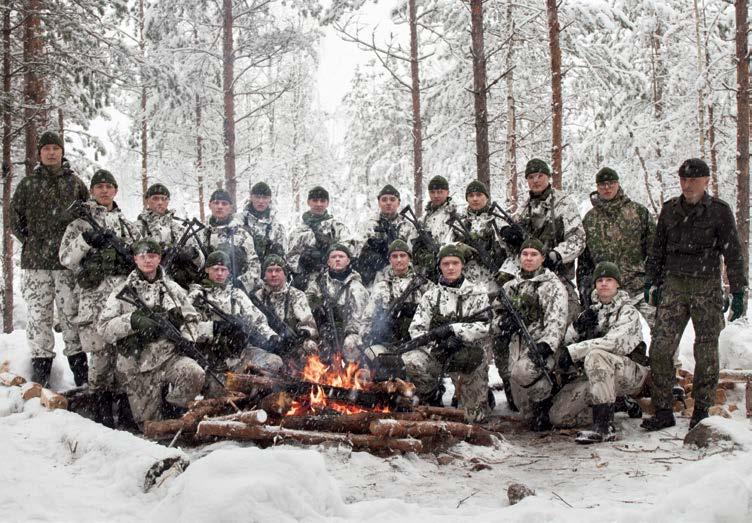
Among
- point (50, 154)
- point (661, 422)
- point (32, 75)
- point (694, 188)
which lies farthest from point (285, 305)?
point (32, 75)

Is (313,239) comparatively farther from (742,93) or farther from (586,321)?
(742,93)

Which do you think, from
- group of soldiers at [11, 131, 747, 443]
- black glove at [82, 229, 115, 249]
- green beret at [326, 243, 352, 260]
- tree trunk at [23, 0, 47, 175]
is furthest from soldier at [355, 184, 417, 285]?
tree trunk at [23, 0, 47, 175]

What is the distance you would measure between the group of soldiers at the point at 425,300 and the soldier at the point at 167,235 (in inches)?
0.8

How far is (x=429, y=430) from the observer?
17.1 feet

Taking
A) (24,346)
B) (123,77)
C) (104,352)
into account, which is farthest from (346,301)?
(123,77)

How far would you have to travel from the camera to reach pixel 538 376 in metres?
6.26

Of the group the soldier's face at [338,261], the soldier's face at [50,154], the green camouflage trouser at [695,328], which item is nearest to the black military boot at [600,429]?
the green camouflage trouser at [695,328]

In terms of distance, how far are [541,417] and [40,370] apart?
5.80 meters

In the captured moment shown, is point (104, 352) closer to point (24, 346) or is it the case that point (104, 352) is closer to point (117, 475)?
point (24, 346)

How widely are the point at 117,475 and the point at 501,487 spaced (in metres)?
2.85

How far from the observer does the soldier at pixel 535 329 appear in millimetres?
6277

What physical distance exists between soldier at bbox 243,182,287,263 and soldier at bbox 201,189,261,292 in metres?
0.39

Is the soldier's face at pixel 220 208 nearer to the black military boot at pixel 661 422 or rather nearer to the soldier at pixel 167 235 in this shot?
the soldier at pixel 167 235

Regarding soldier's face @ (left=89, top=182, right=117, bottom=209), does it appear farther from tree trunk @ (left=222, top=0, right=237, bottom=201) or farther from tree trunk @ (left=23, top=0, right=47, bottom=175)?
tree trunk @ (left=222, top=0, right=237, bottom=201)
